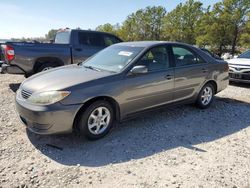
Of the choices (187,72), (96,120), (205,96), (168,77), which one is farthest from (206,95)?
(96,120)

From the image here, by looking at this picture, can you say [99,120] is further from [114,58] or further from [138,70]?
[114,58]

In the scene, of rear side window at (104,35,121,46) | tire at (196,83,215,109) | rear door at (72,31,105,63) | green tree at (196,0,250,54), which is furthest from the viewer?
green tree at (196,0,250,54)

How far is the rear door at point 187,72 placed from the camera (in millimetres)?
5027

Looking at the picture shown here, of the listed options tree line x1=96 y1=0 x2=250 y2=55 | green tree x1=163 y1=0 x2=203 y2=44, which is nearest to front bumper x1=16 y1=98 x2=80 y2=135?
tree line x1=96 y1=0 x2=250 y2=55

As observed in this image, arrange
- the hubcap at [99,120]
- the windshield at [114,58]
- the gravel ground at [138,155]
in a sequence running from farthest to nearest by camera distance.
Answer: the windshield at [114,58] → the hubcap at [99,120] → the gravel ground at [138,155]

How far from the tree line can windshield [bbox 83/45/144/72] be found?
23.7 meters

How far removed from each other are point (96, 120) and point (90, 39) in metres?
5.09

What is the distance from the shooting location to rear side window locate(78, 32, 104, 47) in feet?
27.0

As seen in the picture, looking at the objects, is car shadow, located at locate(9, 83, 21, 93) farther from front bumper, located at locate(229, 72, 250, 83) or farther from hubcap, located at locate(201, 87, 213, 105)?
front bumper, located at locate(229, 72, 250, 83)

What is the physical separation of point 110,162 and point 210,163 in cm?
134

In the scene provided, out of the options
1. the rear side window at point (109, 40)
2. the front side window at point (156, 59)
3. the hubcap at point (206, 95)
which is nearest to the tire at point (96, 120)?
the front side window at point (156, 59)

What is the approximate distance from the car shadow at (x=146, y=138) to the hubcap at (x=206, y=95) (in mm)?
259

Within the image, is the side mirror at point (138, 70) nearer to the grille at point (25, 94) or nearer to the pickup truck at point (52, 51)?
the grille at point (25, 94)

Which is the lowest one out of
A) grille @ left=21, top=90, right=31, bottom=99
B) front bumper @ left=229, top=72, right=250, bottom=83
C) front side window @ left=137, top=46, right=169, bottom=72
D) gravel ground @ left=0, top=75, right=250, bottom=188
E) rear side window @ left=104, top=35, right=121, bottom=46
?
gravel ground @ left=0, top=75, right=250, bottom=188
